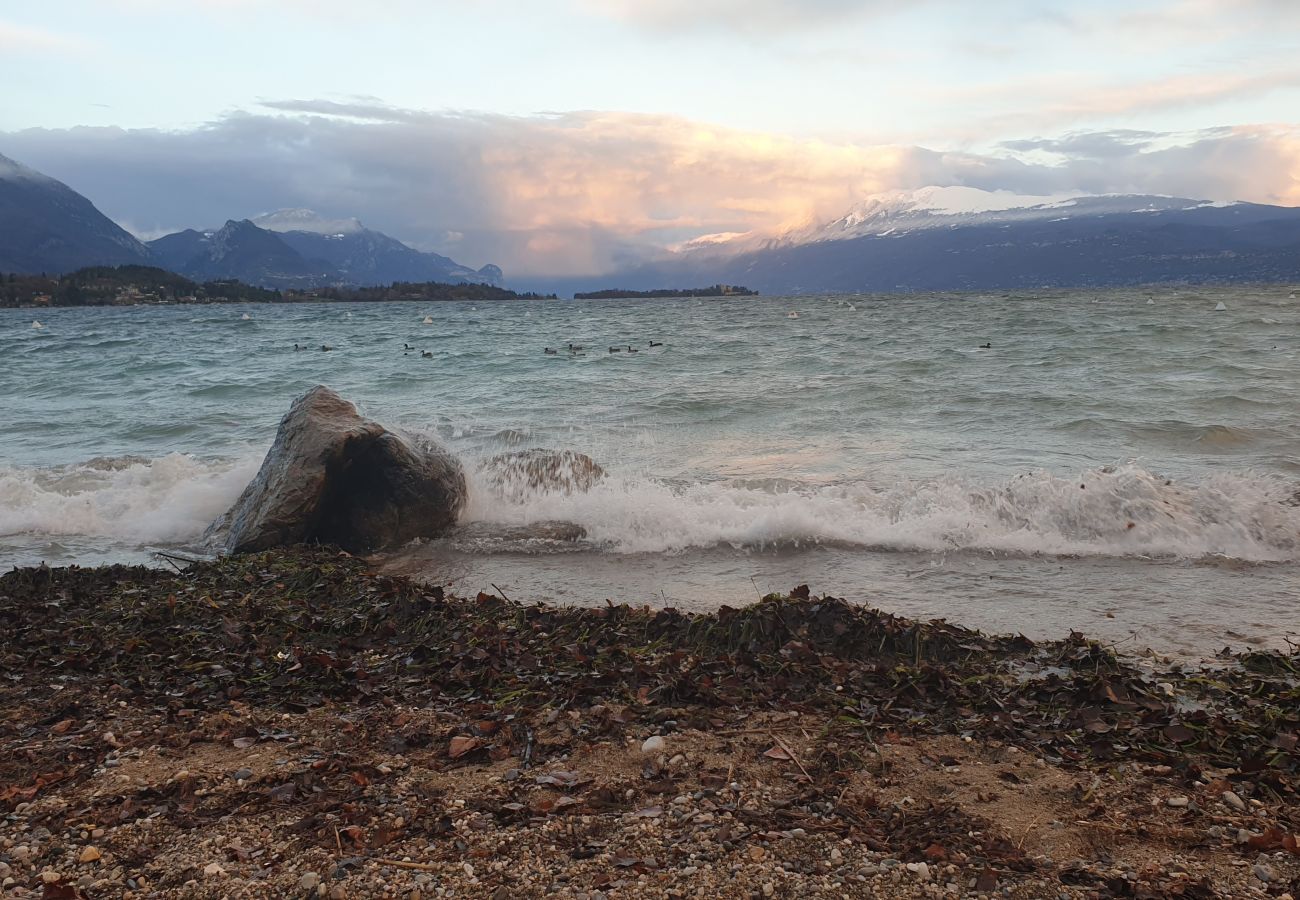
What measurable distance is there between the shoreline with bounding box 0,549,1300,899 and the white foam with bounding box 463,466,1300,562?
268 cm

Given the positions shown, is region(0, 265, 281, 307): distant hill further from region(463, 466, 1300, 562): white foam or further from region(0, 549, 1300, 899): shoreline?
region(0, 549, 1300, 899): shoreline

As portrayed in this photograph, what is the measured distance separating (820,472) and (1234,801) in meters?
8.19

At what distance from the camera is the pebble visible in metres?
3.45

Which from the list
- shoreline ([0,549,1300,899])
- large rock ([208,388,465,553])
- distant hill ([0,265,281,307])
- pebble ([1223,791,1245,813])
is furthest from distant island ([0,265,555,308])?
pebble ([1223,791,1245,813])

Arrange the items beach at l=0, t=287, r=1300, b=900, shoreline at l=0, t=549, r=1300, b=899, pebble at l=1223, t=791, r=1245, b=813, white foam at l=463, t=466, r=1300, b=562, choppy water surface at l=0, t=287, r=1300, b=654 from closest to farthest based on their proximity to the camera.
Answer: shoreline at l=0, t=549, r=1300, b=899 → beach at l=0, t=287, r=1300, b=900 → pebble at l=1223, t=791, r=1245, b=813 → choppy water surface at l=0, t=287, r=1300, b=654 → white foam at l=463, t=466, r=1300, b=562

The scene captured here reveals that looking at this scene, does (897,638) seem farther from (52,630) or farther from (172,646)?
(52,630)

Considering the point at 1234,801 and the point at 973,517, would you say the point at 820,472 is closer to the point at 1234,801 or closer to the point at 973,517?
the point at 973,517

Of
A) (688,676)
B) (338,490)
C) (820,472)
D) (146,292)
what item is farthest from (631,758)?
(146,292)

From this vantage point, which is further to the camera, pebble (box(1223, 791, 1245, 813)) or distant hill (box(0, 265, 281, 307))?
distant hill (box(0, 265, 281, 307))

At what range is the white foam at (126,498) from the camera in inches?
399

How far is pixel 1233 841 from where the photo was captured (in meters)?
3.18

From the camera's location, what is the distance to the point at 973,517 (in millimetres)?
8938

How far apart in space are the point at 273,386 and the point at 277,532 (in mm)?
15138

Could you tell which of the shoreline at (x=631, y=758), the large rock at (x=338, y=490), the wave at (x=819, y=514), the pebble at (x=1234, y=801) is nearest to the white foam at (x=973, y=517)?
the wave at (x=819, y=514)
